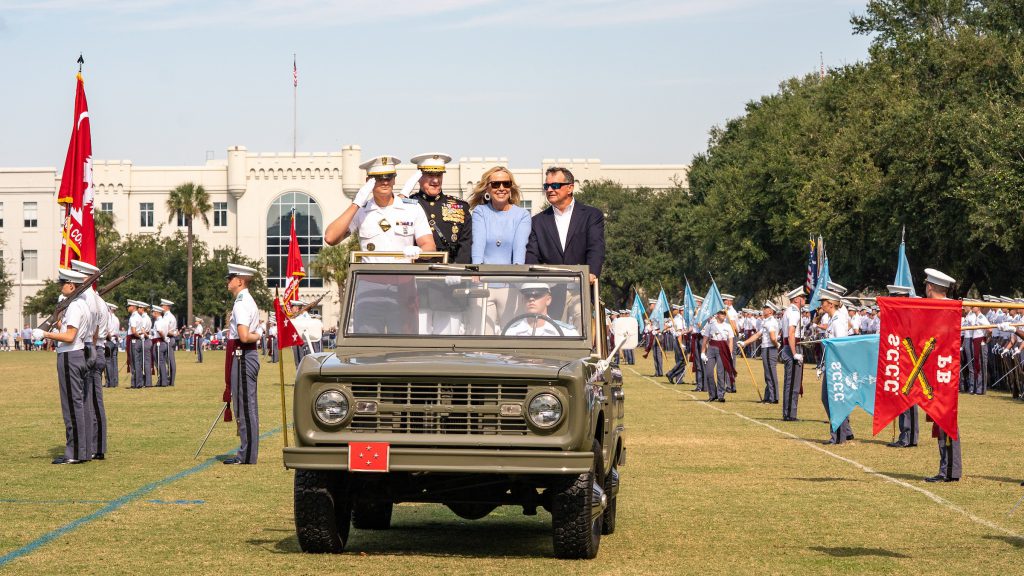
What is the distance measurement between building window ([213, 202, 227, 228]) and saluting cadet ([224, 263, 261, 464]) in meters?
114

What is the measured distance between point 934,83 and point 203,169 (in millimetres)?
85455

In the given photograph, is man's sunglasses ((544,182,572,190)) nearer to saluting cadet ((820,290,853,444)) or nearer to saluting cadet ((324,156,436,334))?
saluting cadet ((324,156,436,334))

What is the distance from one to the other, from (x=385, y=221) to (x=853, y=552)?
431cm

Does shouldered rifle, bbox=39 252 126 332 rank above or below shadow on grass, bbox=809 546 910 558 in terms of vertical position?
above

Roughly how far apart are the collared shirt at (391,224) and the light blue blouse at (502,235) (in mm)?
453

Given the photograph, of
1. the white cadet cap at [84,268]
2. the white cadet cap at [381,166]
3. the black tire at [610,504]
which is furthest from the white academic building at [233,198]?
the black tire at [610,504]

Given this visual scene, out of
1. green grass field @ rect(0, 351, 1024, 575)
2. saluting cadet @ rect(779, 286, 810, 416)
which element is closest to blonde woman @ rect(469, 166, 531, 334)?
green grass field @ rect(0, 351, 1024, 575)

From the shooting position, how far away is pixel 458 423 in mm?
9711

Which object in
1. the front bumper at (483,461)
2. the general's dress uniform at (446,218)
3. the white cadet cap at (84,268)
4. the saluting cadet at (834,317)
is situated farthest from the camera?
the saluting cadet at (834,317)

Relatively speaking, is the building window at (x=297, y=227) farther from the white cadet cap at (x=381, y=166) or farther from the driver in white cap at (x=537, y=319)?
the driver in white cap at (x=537, y=319)

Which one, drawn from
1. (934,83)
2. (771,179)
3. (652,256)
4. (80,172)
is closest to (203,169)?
(652,256)

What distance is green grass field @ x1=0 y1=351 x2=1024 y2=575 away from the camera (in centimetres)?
995

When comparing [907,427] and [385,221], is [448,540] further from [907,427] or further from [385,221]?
[907,427]

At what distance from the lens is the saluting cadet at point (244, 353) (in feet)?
53.7
